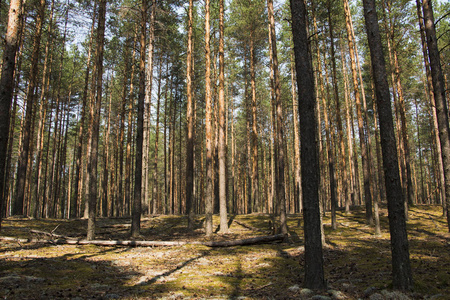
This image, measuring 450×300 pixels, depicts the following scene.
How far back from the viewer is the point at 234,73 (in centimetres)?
2841

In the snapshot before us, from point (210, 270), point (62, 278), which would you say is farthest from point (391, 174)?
point (62, 278)

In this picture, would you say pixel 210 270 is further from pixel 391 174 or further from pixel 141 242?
pixel 391 174

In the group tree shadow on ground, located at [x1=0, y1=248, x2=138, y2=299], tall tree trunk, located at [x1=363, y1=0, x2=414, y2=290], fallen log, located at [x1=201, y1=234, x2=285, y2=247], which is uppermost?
tall tree trunk, located at [x1=363, y1=0, x2=414, y2=290]

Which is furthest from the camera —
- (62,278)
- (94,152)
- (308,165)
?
(94,152)

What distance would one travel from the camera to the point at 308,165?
591 centimetres

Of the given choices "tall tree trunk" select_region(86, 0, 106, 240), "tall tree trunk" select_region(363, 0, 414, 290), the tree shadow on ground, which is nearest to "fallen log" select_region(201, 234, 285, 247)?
the tree shadow on ground

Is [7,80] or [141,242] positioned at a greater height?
→ [7,80]

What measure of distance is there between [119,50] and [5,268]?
20333 mm

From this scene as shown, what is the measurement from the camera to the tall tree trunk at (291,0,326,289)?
18.5 feet

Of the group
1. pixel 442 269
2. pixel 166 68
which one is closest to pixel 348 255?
pixel 442 269

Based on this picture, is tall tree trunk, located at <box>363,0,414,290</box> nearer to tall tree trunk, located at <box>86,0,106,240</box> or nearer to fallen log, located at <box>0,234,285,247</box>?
fallen log, located at <box>0,234,285,247</box>

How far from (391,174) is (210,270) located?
5095 millimetres

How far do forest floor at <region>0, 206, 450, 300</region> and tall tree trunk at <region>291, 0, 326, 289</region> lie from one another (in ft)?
1.57

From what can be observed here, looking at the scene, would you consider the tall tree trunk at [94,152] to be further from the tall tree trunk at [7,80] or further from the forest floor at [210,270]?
the tall tree trunk at [7,80]
